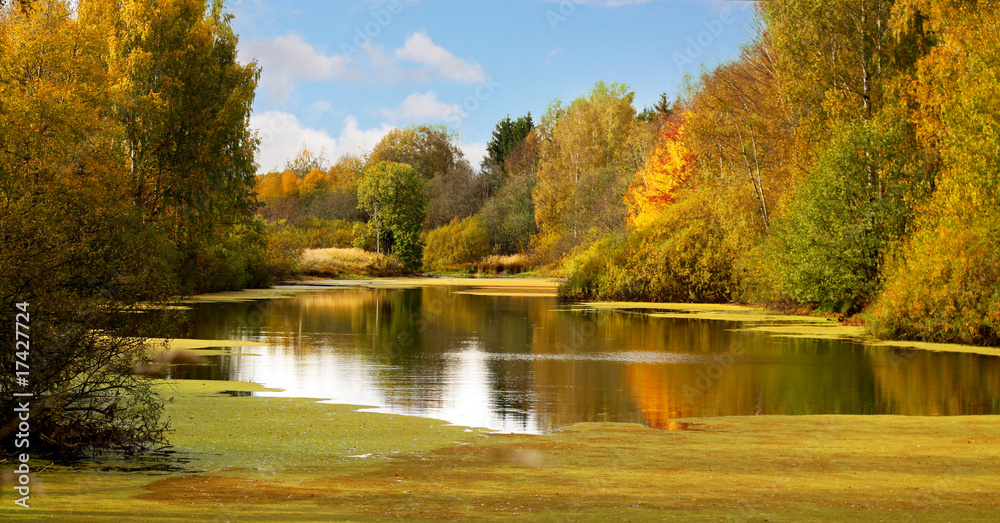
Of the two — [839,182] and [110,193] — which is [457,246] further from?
[110,193]

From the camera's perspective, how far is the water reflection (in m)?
12.3

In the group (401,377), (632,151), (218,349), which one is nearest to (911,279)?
(401,377)

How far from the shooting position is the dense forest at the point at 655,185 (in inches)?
324

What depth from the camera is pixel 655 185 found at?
47094mm

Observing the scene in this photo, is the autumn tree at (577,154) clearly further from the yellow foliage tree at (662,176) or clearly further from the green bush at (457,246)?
the yellow foliage tree at (662,176)

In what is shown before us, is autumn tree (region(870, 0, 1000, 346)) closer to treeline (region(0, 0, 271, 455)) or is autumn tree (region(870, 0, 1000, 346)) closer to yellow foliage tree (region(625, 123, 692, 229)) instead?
treeline (region(0, 0, 271, 455))

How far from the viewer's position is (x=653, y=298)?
122 feet

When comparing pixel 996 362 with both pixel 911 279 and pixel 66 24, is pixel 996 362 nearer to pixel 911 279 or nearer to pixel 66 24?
pixel 911 279

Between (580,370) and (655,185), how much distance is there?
32382mm

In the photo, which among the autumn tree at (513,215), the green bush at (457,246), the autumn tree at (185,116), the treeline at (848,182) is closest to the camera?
the treeline at (848,182)

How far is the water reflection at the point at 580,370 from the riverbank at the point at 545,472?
51.5 inches

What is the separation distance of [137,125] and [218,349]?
18.6 metres

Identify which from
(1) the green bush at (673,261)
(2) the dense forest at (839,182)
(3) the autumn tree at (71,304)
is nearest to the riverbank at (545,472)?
(3) the autumn tree at (71,304)

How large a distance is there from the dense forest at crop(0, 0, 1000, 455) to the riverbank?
4.77ft
